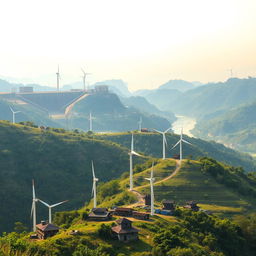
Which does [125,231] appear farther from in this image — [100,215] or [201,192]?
[201,192]

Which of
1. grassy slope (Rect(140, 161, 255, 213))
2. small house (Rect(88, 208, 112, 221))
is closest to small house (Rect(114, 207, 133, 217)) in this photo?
small house (Rect(88, 208, 112, 221))

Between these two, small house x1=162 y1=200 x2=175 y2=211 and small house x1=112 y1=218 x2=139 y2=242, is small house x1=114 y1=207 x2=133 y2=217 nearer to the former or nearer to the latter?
small house x1=162 y1=200 x2=175 y2=211

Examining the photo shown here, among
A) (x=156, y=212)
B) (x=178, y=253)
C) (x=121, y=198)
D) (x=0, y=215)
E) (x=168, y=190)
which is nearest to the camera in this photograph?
(x=178, y=253)

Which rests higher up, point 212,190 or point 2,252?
point 2,252

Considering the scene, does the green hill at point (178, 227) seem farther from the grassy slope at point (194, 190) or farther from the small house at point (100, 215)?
the small house at point (100, 215)

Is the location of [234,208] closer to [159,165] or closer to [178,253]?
[159,165]

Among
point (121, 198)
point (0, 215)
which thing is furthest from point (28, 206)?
point (121, 198)

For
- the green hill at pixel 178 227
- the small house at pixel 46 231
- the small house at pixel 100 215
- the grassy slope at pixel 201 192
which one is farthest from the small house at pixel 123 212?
the grassy slope at pixel 201 192

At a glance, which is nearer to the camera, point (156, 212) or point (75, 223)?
point (75, 223)
